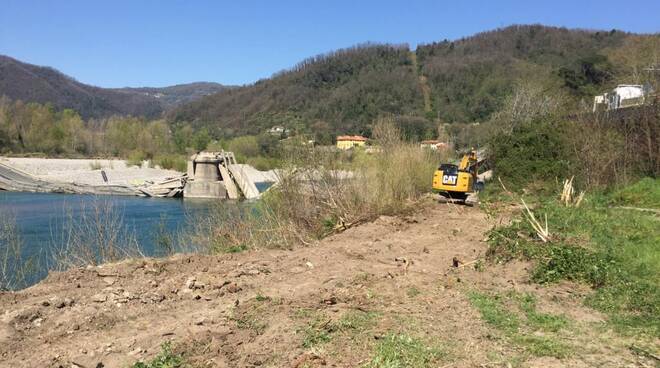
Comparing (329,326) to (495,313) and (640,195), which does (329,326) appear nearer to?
(495,313)

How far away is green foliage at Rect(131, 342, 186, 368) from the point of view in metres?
4.12

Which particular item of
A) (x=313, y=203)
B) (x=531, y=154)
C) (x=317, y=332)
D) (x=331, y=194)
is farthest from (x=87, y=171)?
(x=317, y=332)

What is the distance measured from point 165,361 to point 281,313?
1.33 metres

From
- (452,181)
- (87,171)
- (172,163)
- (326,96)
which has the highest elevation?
(326,96)

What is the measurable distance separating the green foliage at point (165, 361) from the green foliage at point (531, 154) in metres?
15.4

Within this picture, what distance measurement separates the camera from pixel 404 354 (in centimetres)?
417

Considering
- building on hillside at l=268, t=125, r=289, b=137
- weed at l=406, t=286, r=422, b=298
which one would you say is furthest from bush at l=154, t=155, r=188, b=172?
weed at l=406, t=286, r=422, b=298

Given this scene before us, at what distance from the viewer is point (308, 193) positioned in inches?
467

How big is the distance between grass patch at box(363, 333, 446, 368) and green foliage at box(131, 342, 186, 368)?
1.50m

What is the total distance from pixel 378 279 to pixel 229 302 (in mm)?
1938

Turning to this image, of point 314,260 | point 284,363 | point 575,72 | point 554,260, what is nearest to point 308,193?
point 314,260

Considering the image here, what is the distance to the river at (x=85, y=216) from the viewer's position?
14627 mm

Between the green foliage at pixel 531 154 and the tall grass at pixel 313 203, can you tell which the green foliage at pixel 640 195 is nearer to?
the green foliage at pixel 531 154

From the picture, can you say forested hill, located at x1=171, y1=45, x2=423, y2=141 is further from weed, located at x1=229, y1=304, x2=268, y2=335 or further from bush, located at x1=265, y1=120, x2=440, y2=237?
weed, located at x1=229, y1=304, x2=268, y2=335
